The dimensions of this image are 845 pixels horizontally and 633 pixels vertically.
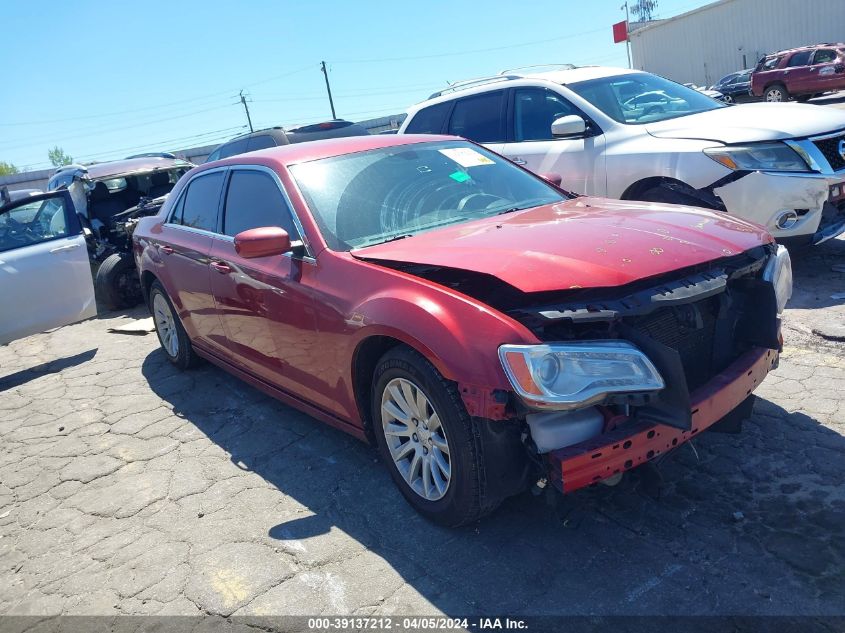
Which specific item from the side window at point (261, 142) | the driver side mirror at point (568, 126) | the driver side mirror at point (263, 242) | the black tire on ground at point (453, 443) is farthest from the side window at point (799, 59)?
the black tire on ground at point (453, 443)

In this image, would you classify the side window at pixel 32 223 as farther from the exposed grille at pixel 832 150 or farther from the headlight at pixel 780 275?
the exposed grille at pixel 832 150

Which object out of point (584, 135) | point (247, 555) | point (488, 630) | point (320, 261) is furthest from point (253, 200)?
point (584, 135)

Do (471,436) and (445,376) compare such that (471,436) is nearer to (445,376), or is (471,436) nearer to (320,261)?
(445,376)

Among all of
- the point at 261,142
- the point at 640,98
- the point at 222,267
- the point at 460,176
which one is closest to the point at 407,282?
the point at 460,176

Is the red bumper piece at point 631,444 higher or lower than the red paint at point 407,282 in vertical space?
lower

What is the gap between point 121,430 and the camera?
Answer: 4.81 meters

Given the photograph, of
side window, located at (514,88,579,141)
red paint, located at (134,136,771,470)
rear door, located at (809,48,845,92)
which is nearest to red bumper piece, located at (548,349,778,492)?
red paint, located at (134,136,771,470)

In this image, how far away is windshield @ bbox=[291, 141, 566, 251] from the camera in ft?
11.7

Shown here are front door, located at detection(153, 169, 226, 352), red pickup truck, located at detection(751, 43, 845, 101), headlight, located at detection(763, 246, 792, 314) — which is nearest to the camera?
headlight, located at detection(763, 246, 792, 314)

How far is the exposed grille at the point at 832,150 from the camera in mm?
5328

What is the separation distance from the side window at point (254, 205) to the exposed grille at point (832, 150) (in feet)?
13.9

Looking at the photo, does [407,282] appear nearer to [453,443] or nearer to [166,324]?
[453,443]

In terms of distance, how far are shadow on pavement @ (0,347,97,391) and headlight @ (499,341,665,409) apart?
5.71 meters

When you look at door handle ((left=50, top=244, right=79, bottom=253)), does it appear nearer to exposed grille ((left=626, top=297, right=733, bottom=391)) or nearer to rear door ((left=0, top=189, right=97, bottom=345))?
rear door ((left=0, top=189, right=97, bottom=345))
